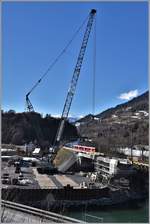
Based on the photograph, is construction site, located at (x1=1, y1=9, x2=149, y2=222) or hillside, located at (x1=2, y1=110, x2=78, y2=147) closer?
construction site, located at (x1=1, y1=9, x2=149, y2=222)

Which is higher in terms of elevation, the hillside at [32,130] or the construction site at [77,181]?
the hillside at [32,130]

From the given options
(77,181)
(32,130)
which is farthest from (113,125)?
(77,181)

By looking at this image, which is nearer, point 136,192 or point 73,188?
point 73,188

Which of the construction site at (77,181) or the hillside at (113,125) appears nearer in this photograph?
the construction site at (77,181)

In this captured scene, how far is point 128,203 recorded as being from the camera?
9.45m

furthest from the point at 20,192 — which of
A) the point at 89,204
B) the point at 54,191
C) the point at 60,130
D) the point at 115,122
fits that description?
the point at 115,122

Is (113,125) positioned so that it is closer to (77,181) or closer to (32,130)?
(32,130)

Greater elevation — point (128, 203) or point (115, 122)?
point (115, 122)

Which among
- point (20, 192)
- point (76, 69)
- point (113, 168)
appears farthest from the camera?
point (76, 69)

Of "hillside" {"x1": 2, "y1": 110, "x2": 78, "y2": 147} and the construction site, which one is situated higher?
"hillside" {"x1": 2, "y1": 110, "x2": 78, "y2": 147}

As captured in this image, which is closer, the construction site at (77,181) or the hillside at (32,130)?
the construction site at (77,181)

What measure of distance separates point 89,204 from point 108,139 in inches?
506

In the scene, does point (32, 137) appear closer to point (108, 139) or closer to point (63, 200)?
point (108, 139)

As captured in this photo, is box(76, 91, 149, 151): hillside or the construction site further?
box(76, 91, 149, 151): hillside
